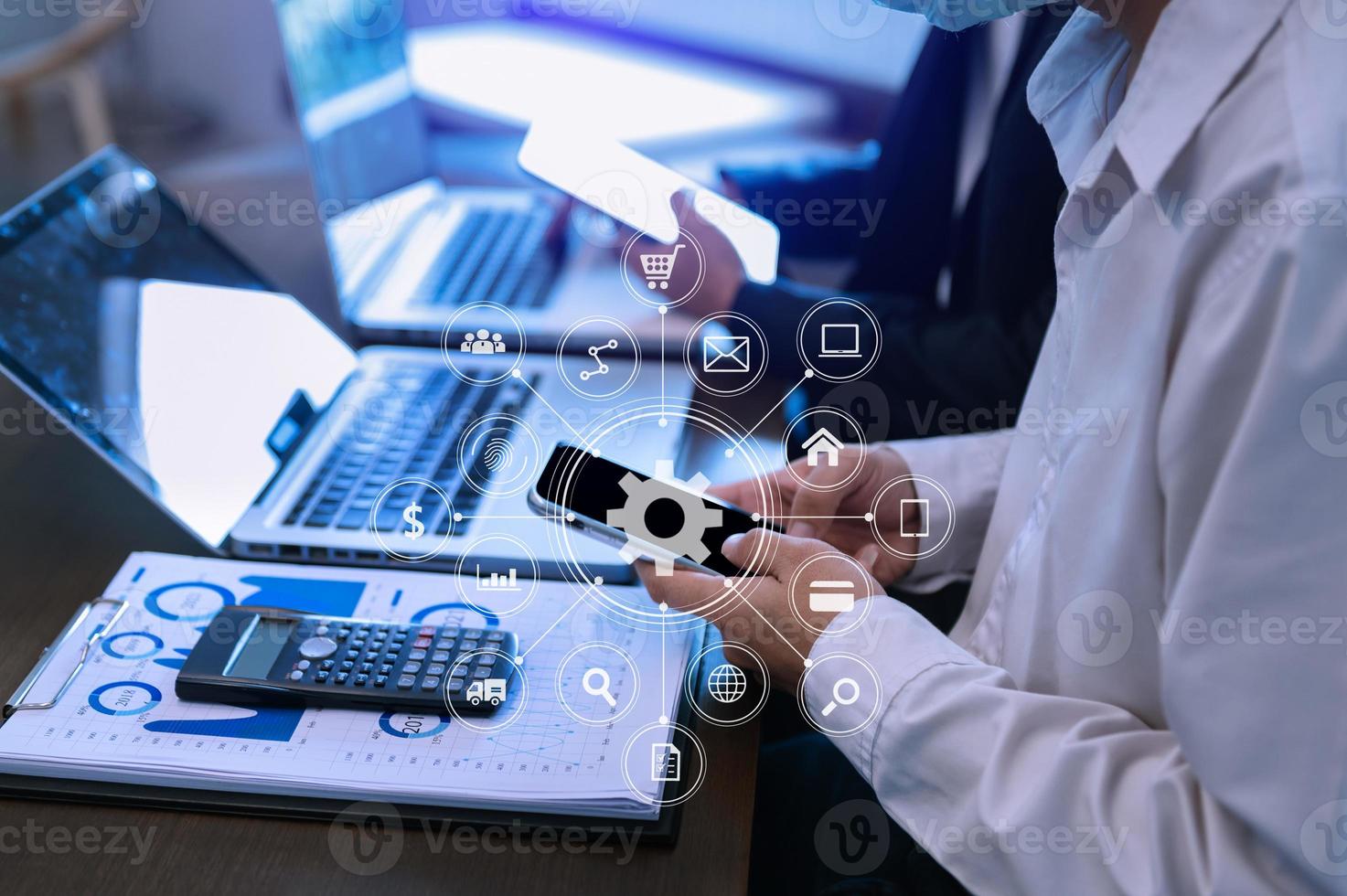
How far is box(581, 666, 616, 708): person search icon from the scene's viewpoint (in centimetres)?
62

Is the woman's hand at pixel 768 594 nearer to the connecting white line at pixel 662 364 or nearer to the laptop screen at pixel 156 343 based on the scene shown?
the connecting white line at pixel 662 364

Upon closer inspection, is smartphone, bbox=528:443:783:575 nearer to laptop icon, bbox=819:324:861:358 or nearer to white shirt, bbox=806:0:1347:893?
white shirt, bbox=806:0:1347:893

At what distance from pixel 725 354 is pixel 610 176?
222mm

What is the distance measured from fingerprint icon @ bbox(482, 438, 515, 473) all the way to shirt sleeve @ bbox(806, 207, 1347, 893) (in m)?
0.45

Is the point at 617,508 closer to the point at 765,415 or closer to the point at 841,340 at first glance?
the point at 765,415

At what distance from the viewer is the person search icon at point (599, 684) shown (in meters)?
0.62

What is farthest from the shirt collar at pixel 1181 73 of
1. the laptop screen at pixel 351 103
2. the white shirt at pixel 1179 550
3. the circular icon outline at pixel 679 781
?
the laptop screen at pixel 351 103

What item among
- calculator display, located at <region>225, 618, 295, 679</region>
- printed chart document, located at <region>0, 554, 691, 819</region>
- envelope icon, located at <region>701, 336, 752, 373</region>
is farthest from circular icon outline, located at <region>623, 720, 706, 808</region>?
envelope icon, located at <region>701, 336, 752, 373</region>

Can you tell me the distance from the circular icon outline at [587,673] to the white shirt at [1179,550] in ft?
0.36

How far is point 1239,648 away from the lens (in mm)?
451

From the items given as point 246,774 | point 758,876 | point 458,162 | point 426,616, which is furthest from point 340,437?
point 458,162

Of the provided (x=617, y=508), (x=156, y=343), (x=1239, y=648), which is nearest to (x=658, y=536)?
(x=617, y=508)

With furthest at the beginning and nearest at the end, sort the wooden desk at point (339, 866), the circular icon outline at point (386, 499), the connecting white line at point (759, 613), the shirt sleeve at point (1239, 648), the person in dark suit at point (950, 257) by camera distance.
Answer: the person in dark suit at point (950, 257) → the circular icon outline at point (386, 499) → the connecting white line at point (759, 613) → the wooden desk at point (339, 866) → the shirt sleeve at point (1239, 648)

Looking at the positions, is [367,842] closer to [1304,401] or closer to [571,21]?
[1304,401]
